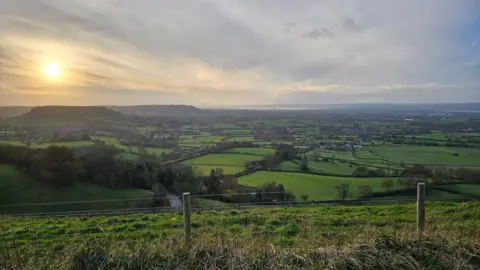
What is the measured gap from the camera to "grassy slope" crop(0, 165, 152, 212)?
25.8m

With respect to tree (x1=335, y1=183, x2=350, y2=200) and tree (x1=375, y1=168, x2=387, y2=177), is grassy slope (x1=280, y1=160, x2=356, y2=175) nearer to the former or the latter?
tree (x1=375, y1=168, x2=387, y2=177)

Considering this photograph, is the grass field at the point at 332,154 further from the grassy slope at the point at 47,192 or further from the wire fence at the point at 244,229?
the wire fence at the point at 244,229

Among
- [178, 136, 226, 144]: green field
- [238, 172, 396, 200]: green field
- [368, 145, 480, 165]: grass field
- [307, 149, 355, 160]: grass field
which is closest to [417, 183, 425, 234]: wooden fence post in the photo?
[238, 172, 396, 200]: green field

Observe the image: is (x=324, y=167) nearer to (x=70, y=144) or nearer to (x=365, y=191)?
(x=365, y=191)

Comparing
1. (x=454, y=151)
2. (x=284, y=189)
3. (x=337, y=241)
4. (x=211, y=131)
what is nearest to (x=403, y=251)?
(x=337, y=241)

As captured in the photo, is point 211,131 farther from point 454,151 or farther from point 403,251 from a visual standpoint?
point 403,251

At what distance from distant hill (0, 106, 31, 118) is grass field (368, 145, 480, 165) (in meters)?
46.6

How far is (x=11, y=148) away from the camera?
3238 cm

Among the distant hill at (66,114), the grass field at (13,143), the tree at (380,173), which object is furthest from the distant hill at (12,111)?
the tree at (380,173)

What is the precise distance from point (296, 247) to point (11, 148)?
3739cm

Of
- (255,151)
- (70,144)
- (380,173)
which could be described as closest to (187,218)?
(380,173)

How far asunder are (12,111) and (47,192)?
22.2 meters

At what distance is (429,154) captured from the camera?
Answer: 109ft

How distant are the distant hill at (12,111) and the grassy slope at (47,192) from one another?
11067 millimetres
